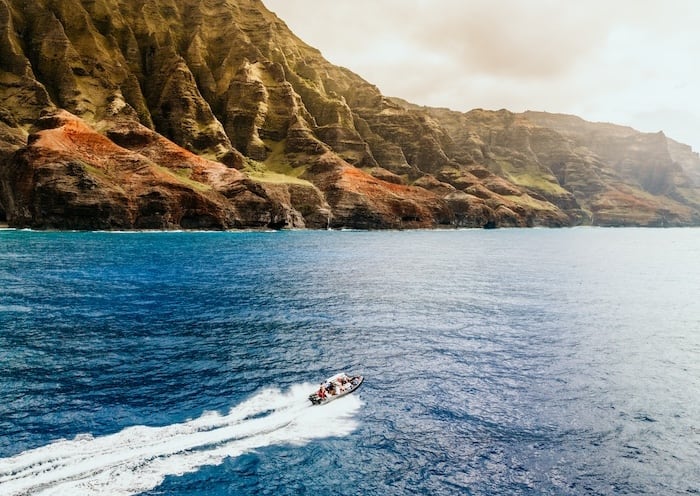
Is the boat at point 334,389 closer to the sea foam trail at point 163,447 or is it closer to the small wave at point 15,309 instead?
the sea foam trail at point 163,447

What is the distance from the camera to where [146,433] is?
23.1 m

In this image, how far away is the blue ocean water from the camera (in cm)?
2078

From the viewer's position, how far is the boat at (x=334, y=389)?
27734 millimetres

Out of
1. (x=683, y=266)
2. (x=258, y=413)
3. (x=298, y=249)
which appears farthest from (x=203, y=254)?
(x=683, y=266)

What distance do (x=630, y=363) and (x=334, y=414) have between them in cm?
2662

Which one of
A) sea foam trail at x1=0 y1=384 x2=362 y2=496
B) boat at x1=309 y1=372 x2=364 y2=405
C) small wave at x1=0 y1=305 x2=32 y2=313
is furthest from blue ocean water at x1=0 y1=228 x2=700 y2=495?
boat at x1=309 y1=372 x2=364 y2=405

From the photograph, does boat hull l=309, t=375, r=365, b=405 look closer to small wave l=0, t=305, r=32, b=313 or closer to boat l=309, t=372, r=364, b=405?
boat l=309, t=372, r=364, b=405

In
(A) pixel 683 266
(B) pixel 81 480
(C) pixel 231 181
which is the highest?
(C) pixel 231 181

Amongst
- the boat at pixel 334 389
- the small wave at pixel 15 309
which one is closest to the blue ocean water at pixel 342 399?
the small wave at pixel 15 309

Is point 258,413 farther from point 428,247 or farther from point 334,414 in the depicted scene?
point 428,247

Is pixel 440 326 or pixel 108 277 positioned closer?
pixel 440 326

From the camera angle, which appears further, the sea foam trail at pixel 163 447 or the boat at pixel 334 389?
the boat at pixel 334 389

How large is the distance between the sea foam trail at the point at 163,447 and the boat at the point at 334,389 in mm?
424

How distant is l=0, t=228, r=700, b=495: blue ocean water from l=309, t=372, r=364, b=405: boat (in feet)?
1.82
